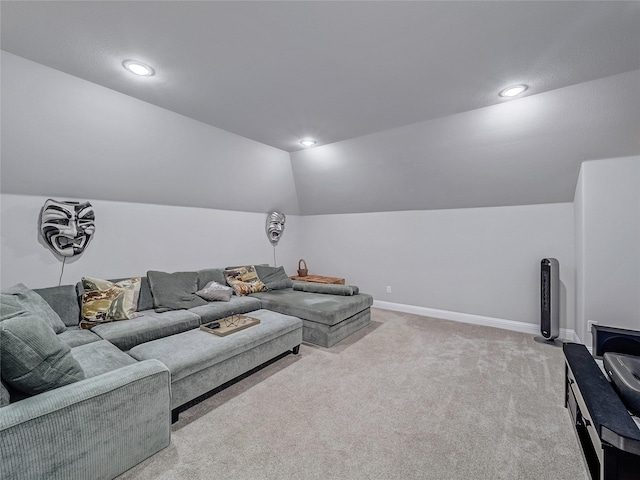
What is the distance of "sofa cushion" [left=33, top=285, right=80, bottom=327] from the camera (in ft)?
8.61

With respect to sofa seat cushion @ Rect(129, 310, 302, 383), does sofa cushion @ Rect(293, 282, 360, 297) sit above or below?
above

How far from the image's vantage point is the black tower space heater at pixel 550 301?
10.8 feet

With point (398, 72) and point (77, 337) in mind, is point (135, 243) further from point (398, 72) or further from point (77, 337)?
point (398, 72)

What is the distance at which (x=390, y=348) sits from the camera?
3.22 m

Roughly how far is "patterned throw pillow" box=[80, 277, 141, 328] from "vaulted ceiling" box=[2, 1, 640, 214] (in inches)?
74.9

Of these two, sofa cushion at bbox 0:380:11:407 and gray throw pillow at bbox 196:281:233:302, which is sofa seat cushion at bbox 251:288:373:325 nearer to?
gray throw pillow at bbox 196:281:233:302

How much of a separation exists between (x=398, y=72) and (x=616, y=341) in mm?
2596

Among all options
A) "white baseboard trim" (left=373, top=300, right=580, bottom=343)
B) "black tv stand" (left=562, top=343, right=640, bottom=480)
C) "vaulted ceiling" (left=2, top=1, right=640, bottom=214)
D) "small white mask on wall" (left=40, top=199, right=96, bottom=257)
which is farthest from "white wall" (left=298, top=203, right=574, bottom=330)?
"small white mask on wall" (left=40, top=199, right=96, bottom=257)

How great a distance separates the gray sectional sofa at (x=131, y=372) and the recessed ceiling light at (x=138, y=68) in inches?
73.0

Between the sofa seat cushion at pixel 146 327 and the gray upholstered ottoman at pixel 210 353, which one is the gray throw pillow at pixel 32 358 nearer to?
the gray upholstered ottoman at pixel 210 353

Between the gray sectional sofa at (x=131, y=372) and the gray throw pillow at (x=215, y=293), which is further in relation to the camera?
the gray throw pillow at (x=215, y=293)

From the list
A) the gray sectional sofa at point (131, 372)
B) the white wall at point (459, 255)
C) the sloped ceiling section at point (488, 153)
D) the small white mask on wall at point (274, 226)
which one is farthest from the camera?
the small white mask on wall at point (274, 226)

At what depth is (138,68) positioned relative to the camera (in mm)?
2217

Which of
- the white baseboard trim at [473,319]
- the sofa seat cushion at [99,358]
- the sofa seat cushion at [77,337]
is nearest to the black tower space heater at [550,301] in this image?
the white baseboard trim at [473,319]
